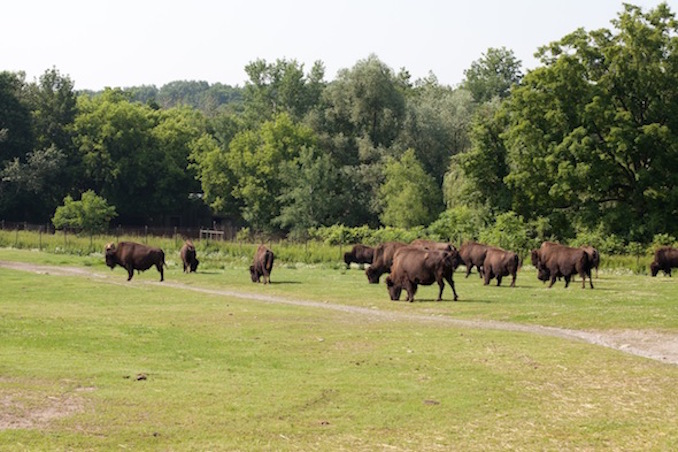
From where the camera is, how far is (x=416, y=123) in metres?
94.6

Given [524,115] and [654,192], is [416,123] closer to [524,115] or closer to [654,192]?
[524,115]

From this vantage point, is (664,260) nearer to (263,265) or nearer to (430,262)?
(263,265)

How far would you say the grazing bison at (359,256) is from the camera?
55.0 meters

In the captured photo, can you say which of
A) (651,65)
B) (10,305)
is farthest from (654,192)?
(10,305)

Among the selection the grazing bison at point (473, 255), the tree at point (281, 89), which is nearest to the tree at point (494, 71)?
the tree at point (281, 89)

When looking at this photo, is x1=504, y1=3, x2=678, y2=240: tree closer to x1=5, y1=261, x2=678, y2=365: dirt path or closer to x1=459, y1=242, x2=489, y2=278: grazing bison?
x1=459, y1=242, x2=489, y2=278: grazing bison

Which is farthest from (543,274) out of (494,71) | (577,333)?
(494,71)

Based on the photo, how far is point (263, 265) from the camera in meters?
40.3

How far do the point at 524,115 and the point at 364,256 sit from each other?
20594 mm

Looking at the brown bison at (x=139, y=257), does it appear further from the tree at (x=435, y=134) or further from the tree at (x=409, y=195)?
the tree at (x=435, y=134)

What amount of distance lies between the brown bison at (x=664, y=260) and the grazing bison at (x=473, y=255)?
38.8 ft

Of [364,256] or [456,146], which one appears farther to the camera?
[456,146]

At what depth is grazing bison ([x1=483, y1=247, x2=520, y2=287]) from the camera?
1506 inches

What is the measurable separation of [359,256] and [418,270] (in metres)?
23.6
